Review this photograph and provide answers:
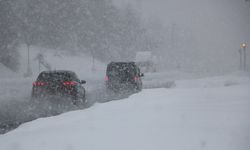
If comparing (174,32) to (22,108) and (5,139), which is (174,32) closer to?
(22,108)

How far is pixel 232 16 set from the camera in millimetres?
171750

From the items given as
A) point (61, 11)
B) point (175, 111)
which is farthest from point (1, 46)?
point (175, 111)

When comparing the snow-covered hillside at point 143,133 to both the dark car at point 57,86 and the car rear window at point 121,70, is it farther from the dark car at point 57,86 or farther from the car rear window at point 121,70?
the car rear window at point 121,70

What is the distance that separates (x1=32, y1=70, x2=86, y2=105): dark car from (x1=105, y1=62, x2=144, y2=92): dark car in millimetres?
5379

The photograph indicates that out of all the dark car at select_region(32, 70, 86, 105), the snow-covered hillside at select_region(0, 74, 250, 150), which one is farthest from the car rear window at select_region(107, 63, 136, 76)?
the snow-covered hillside at select_region(0, 74, 250, 150)

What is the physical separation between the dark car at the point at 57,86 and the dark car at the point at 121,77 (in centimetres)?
538

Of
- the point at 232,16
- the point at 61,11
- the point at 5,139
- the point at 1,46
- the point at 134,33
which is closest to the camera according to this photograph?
the point at 5,139

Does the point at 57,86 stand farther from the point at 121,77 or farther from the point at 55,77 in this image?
the point at 121,77

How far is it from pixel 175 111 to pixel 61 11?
52210 mm

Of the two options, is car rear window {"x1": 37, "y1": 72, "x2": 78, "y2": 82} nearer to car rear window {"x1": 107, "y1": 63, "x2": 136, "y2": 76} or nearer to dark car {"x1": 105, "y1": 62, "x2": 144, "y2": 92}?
dark car {"x1": 105, "y1": 62, "x2": 144, "y2": 92}

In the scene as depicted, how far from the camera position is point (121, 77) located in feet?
70.6

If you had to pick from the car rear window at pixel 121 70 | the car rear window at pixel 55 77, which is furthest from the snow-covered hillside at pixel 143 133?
the car rear window at pixel 121 70

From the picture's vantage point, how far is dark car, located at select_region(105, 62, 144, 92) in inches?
840

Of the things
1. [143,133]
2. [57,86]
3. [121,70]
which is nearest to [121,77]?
[121,70]
